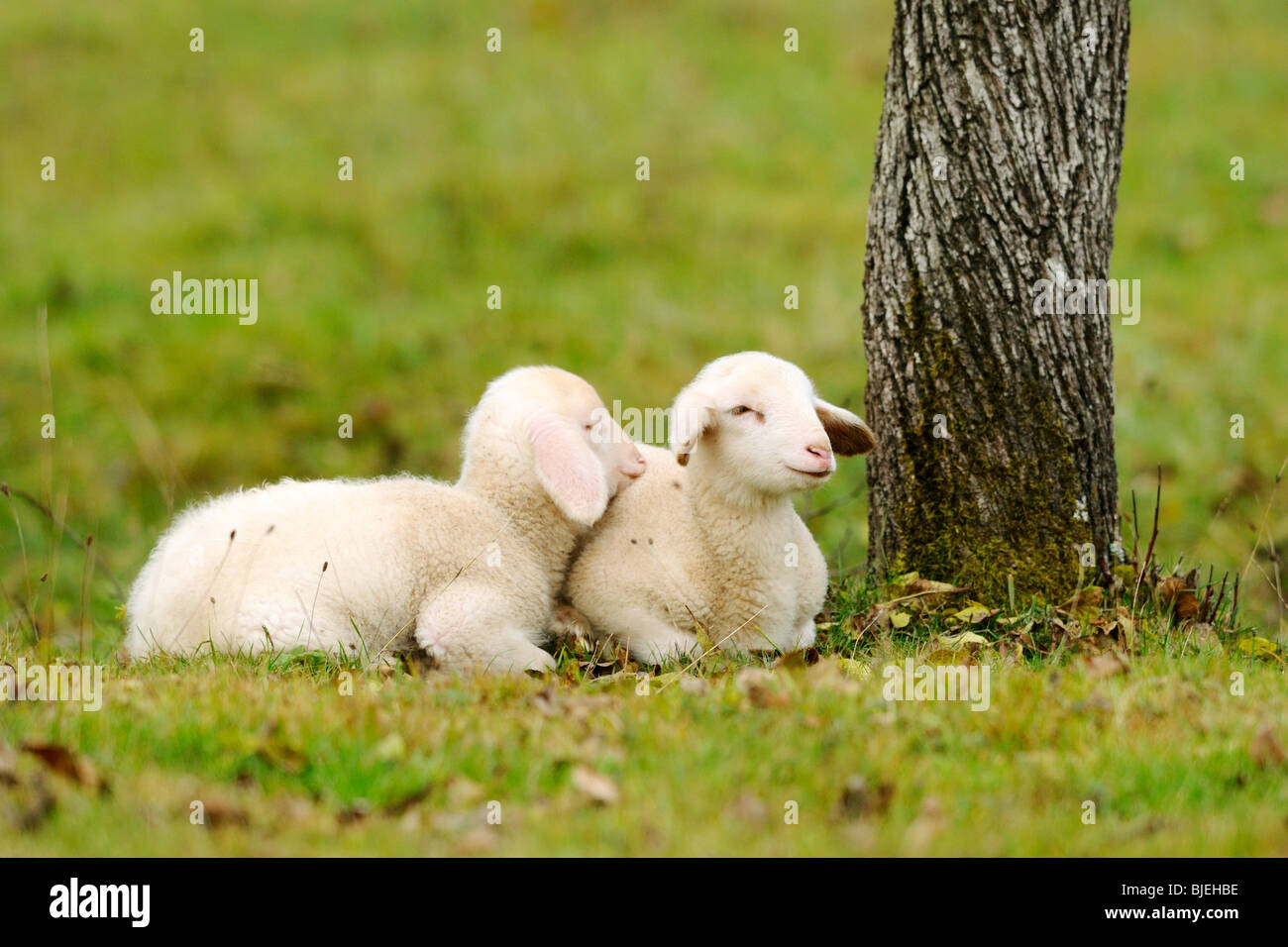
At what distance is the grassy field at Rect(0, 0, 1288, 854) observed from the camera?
330 centimetres

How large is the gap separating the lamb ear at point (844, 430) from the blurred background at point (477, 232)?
2624 mm

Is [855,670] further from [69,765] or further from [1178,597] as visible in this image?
[69,765]

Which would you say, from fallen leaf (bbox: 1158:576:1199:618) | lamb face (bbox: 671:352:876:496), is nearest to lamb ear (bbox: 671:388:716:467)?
lamb face (bbox: 671:352:876:496)

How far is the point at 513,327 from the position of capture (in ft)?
36.1

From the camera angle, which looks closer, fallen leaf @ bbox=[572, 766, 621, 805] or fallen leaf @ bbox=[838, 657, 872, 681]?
fallen leaf @ bbox=[572, 766, 621, 805]

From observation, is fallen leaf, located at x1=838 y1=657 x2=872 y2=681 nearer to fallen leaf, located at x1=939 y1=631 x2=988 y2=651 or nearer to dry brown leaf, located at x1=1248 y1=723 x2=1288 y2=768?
fallen leaf, located at x1=939 y1=631 x2=988 y2=651

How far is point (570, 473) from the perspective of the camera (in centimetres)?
457

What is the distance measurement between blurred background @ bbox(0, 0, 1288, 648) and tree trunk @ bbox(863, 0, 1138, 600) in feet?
6.57

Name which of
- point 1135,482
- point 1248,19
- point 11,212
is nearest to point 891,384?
point 1135,482

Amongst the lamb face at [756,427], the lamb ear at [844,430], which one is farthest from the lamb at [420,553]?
the lamb ear at [844,430]

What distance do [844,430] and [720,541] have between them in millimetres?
649

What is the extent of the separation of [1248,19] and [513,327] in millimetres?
10812

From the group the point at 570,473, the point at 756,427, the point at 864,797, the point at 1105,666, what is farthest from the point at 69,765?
the point at 1105,666

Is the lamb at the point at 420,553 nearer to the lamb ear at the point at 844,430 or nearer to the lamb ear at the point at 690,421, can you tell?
the lamb ear at the point at 690,421
